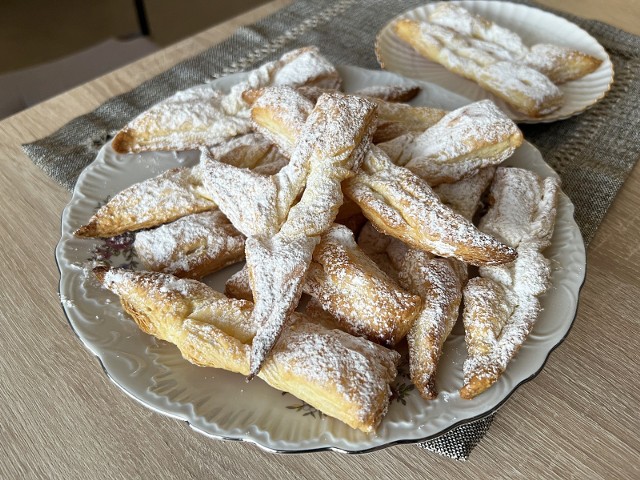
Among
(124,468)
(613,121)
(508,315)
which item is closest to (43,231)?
(124,468)

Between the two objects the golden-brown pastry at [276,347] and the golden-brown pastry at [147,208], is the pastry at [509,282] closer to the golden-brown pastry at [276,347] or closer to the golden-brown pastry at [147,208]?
the golden-brown pastry at [276,347]

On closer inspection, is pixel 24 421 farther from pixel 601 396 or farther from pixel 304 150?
pixel 601 396

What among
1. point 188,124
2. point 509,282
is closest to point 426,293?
point 509,282

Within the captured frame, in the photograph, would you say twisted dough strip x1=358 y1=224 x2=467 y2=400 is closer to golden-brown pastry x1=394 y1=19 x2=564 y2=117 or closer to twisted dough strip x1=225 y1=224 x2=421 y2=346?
twisted dough strip x1=225 y1=224 x2=421 y2=346

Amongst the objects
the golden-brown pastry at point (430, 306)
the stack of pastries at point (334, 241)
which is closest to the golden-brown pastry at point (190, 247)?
the stack of pastries at point (334, 241)

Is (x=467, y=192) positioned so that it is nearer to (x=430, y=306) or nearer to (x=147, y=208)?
(x=430, y=306)

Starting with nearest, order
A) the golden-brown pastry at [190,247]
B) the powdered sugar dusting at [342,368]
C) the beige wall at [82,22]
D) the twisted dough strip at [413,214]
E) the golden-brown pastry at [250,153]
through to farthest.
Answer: the powdered sugar dusting at [342,368]
the twisted dough strip at [413,214]
the golden-brown pastry at [190,247]
the golden-brown pastry at [250,153]
the beige wall at [82,22]

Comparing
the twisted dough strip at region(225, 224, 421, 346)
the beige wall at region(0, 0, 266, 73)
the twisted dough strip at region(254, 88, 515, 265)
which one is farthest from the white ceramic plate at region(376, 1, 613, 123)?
the beige wall at region(0, 0, 266, 73)
